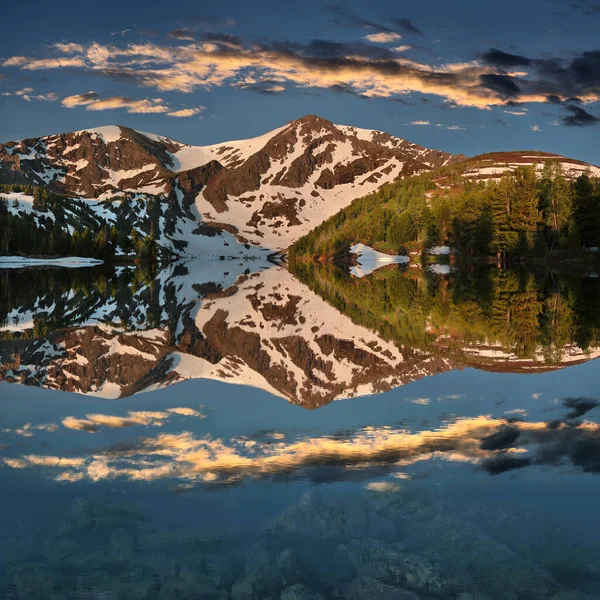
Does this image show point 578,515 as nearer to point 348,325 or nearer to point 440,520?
point 440,520

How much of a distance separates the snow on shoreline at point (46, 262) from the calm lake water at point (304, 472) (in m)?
147

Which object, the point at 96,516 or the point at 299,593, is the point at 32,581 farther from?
the point at 299,593

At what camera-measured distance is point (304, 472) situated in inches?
463

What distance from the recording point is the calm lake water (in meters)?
8.09

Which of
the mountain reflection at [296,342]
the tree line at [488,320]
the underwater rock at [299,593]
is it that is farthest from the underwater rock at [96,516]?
the tree line at [488,320]

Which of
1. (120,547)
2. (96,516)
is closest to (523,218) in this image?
(96,516)

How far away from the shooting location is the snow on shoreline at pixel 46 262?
535 ft

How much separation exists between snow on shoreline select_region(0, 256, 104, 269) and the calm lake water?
14699 centimetres

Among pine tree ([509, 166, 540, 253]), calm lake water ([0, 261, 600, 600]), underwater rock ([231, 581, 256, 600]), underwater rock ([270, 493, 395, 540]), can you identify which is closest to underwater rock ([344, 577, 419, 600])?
calm lake water ([0, 261, 600, 600])

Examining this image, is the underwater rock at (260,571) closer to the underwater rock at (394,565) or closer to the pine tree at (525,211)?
the underwater rock at (394,565)

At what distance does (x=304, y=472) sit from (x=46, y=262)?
17843 cm

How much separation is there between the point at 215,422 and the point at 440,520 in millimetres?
7313

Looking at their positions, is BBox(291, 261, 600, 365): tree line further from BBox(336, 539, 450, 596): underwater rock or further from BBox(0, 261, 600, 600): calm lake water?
BBox(336, 539, 450, 596): underwater rock

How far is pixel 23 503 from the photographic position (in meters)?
10.4
